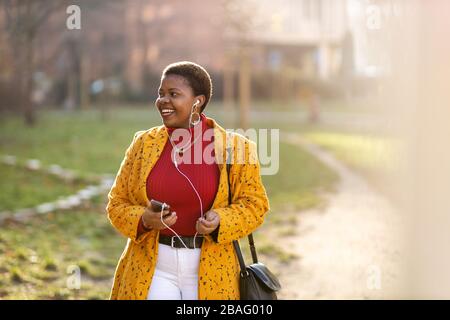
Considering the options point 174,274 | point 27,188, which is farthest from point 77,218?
point 174,274

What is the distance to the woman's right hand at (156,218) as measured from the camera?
282cm

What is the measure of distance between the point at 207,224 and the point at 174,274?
0.28 meters

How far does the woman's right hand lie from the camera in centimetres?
282

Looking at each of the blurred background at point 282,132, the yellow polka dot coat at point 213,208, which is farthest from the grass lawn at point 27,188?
the yellow polka dot coat at point 213,208

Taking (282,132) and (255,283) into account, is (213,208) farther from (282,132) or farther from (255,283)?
(282,132)

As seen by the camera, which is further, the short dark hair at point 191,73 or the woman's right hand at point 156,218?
the short dark hair at point 191,73

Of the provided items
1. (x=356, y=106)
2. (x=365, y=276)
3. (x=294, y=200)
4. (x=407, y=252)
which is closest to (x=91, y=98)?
(x=356, y=106)

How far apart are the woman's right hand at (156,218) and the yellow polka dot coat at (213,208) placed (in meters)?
0.08

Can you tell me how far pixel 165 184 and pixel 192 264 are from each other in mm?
337

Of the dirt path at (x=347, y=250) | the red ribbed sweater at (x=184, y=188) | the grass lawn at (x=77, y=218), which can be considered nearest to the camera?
the red ribbed sweater at (x=184, y=188)

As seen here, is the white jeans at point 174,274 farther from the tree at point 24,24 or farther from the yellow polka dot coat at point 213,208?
the tree at point 24,24

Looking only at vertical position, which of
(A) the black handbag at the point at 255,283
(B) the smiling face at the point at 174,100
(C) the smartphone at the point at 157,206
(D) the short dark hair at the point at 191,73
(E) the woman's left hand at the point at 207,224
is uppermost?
(D) the short dark hair at the point at 191,73

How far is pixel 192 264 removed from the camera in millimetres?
2986
